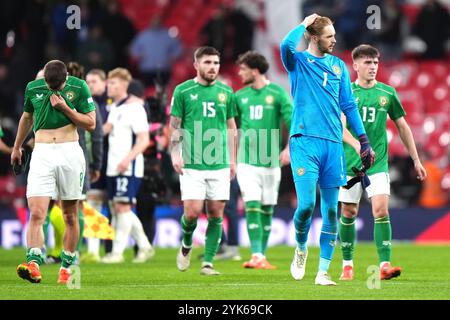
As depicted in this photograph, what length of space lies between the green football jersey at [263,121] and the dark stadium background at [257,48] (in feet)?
11.5

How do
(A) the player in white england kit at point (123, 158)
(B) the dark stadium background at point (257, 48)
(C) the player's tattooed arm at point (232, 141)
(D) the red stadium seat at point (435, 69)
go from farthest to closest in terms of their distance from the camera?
(D) the red stadium seat at point (435, 69), (B) the dark stadium background at point (257, 48), (A) the player in white england kit at point (123, 158), (C) the player's tattooed arm at point (232, 141)

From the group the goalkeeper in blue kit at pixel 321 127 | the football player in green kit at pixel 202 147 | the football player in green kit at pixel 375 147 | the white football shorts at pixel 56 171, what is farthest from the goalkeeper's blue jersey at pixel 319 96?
the white football shorts at pixel 56 171

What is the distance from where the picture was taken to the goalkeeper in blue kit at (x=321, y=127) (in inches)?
444

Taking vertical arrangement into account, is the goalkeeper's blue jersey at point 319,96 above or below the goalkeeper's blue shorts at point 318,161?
above

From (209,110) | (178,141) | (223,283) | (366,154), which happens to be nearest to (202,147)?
(178,141)

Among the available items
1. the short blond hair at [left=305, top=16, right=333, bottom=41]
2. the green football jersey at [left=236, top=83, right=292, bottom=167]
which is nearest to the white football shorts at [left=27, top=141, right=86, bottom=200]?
the short blond hair at [left=305, top=16, right=333, bottom=41]

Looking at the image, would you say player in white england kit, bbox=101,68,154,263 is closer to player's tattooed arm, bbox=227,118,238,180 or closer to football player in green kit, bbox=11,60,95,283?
player's tattooed arm, bbox=227,118,238,180

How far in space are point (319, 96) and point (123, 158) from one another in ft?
17.5

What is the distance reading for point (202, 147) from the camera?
12969 millimetres

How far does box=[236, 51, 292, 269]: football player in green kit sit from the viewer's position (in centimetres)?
1520

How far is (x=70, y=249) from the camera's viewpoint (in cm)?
1201

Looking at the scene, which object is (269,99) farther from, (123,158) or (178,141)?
(178,141)

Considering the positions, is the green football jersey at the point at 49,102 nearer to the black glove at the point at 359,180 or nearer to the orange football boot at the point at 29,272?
the orange football boot at the point at 29,272
